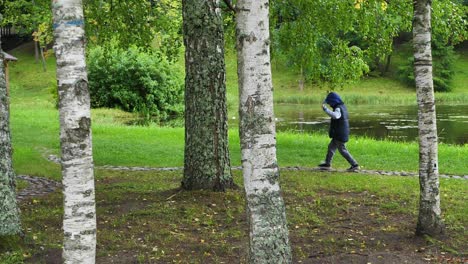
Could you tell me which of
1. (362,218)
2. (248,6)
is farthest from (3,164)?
(362,218)

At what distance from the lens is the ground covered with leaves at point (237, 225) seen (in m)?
6.30

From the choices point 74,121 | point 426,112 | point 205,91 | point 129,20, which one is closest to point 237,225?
point 205,91

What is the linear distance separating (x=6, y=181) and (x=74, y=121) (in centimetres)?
270

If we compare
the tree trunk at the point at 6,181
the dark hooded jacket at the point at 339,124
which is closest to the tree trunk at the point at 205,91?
the tree trunk at the point at 6,181

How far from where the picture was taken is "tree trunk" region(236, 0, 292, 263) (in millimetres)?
4855

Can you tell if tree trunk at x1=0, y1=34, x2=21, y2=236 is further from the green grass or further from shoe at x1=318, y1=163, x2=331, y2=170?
shoe at x1=318, y1=163, x2=331, y2=170

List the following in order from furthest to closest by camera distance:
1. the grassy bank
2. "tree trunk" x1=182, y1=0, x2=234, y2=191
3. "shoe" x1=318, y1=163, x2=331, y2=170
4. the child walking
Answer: the grassy bank, "shoe" x1=318, y1=163, x2=331, y2=170, the child walking, "tree trunk" x1=182, y1=0, x2=234, y2=191

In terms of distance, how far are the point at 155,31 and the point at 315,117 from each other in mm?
21608

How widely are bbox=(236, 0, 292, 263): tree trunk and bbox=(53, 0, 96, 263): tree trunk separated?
4.55ft

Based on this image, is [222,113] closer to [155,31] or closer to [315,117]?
[155,31]

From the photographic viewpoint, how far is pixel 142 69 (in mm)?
36062

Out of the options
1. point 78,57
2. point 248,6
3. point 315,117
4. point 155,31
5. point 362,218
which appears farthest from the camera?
point 315,117

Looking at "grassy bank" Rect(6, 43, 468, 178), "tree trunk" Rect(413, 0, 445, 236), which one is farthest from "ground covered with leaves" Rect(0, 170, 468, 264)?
"grassy bank" Rect(6, 43, 468, 178)

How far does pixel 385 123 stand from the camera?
2922 centimetres
